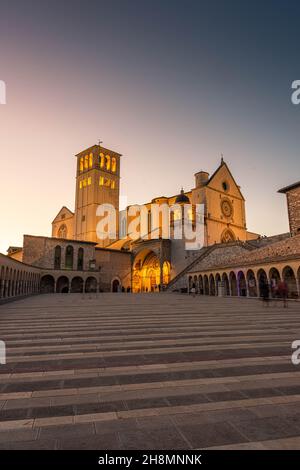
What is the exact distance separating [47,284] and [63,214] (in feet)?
131

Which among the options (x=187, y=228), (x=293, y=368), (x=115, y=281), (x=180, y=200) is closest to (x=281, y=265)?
(x=293, y=368)

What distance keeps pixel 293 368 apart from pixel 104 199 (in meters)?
71.5

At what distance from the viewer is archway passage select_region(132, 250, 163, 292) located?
54.7m

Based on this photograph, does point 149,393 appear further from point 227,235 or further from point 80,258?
point 227,235

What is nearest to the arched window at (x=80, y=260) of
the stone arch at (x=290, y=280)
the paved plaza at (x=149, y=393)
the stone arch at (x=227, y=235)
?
the stone arch at (x=227, y=235)

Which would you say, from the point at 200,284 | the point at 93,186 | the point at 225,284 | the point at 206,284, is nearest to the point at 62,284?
the point at 200,284

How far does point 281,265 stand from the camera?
2262 cm

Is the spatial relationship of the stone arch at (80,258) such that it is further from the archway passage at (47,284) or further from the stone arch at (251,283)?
the stone arch at (251,283)

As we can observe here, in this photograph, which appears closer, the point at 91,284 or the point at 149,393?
the point at 149,393

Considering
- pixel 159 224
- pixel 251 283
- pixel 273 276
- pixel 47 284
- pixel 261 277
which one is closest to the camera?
pixel 273 276

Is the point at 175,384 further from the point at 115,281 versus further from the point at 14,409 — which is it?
the point at 115,281

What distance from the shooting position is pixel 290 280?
2305 centimetres

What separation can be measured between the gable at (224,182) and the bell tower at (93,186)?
103 feet

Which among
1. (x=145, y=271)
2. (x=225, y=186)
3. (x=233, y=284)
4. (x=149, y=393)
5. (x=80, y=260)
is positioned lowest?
(x=149, y=393)
